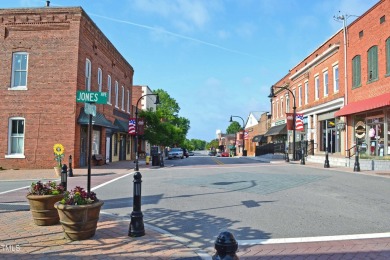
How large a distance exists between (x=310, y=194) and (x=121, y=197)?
19.5ft

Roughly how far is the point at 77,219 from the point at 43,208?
4.59ft

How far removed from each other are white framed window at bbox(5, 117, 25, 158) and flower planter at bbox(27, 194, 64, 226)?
17284mm

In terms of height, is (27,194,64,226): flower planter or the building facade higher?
the building facade

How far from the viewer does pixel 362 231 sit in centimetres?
664

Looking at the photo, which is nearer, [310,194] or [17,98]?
[310,194]

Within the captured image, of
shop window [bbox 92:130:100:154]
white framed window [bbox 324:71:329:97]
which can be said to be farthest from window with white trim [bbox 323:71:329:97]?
shop window [bbox 92:130:100:154]

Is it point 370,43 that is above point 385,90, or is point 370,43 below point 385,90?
above

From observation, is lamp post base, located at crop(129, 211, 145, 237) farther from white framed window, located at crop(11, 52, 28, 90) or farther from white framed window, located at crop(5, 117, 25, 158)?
white framed window, located at crop(11, 52, 28, 90)

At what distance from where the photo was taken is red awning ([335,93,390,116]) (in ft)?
64.0

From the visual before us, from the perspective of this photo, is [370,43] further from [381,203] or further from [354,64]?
[381,203]

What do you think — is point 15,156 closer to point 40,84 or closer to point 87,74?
point 40,84

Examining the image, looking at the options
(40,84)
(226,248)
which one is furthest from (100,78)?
(226,248)

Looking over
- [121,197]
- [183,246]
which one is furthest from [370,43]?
Result: [183,246]

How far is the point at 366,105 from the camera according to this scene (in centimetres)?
2145
